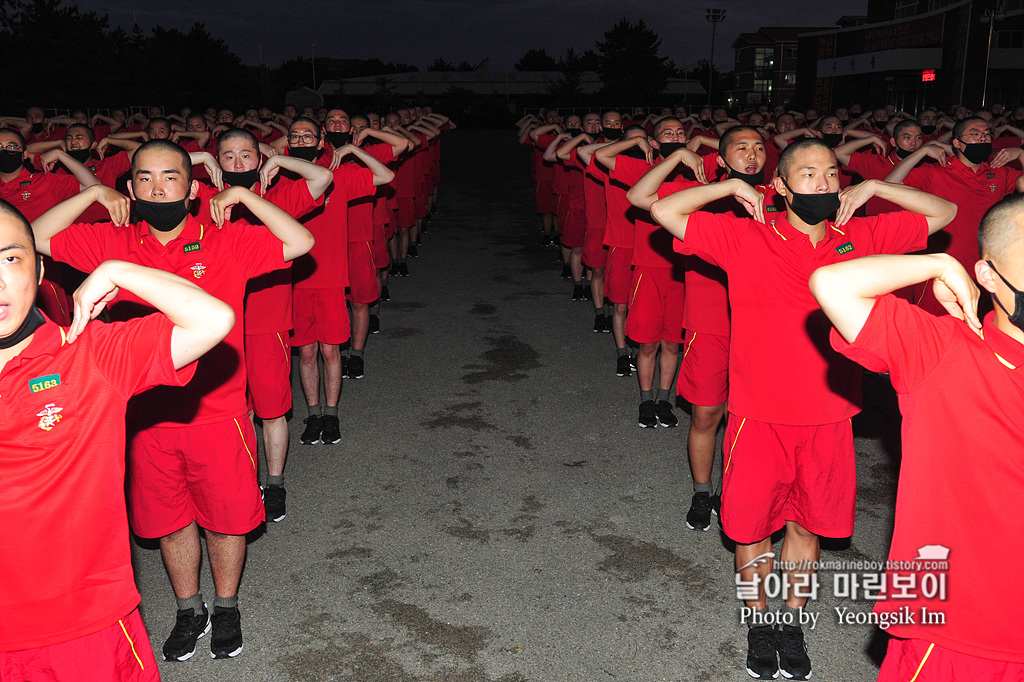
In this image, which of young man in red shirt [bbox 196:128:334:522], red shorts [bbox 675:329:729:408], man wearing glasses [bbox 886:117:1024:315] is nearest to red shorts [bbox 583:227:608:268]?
Result: man wearing glasses [bbox 886:117:1024:315]

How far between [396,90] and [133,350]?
76.6 metres

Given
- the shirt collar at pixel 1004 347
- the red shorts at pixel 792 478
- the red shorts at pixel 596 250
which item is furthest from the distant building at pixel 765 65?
the shirt collar at pixel 1004 347

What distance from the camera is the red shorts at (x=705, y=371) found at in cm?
509

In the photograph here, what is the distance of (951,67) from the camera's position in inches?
1651

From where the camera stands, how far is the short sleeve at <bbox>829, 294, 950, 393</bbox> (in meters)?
2.33

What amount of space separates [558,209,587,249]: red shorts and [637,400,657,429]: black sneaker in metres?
4.85

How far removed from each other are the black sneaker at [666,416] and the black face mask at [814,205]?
3.36m

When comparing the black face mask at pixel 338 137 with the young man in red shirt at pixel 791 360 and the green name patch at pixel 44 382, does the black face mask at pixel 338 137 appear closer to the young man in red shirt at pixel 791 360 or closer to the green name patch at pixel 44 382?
the young man in red shirt at pixel 791 360

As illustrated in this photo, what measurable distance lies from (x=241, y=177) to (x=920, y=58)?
47.8 m

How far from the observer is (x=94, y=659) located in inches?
95.0

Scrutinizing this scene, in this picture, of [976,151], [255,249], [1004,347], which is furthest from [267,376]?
[976,151]

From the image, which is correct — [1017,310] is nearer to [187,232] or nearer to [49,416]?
[49,416]

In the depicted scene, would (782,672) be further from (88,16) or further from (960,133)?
(88,16)

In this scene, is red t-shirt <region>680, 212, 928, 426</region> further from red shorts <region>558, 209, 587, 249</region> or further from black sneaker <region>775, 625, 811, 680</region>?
red shorts <region>558, 209, 587, 249</region>
